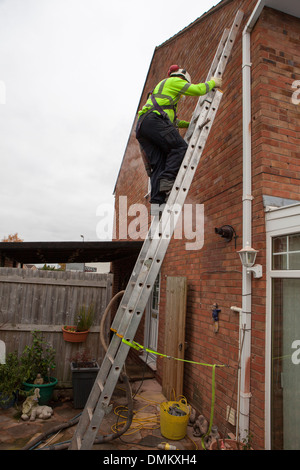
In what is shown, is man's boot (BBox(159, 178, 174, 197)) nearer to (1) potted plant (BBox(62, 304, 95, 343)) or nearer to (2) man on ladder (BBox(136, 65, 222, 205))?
(2) man on ladder (BBox(136, 65, 222, 205))

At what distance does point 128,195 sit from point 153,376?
620 centimetres

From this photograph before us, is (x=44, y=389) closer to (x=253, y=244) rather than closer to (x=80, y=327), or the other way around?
(x=80, y=327)

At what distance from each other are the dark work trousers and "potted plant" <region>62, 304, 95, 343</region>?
9.84ft

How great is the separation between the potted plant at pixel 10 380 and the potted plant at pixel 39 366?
8 centimetres

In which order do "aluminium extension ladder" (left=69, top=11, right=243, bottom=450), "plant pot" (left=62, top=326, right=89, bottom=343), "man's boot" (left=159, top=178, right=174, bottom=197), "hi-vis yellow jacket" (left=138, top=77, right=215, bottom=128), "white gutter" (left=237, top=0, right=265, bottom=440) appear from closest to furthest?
"aluminium extension ladder" (left=69, top=11, right=243, bottom=450) → "white gutter" (left=237, top=0, right=265, bottom=440) → "man's boot" (left=159, top=178, right=174, bottom=197) → "hi-vis yellow jacket" (left=138, top=77, right=215, bottom=128) → "plant pot" (left=62, top=326, right=89, bottom=343)

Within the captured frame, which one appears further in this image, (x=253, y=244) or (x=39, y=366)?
(x=39, y=366)

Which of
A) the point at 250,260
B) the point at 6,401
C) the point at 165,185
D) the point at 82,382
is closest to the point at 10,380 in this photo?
the point at 6,401

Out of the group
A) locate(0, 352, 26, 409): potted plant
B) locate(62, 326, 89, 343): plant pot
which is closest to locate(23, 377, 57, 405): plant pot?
locate(0, 352, 26, 409): potted plant

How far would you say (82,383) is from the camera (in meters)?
4.88

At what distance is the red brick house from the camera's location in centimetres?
305

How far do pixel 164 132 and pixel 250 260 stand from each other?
179 cm

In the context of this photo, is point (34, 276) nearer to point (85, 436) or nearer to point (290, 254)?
point (85, 436)

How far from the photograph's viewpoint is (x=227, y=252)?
401cm

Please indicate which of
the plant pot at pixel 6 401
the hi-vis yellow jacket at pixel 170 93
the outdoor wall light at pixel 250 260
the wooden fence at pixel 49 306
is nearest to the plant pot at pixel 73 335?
the wooden fence at pixel 49 306
